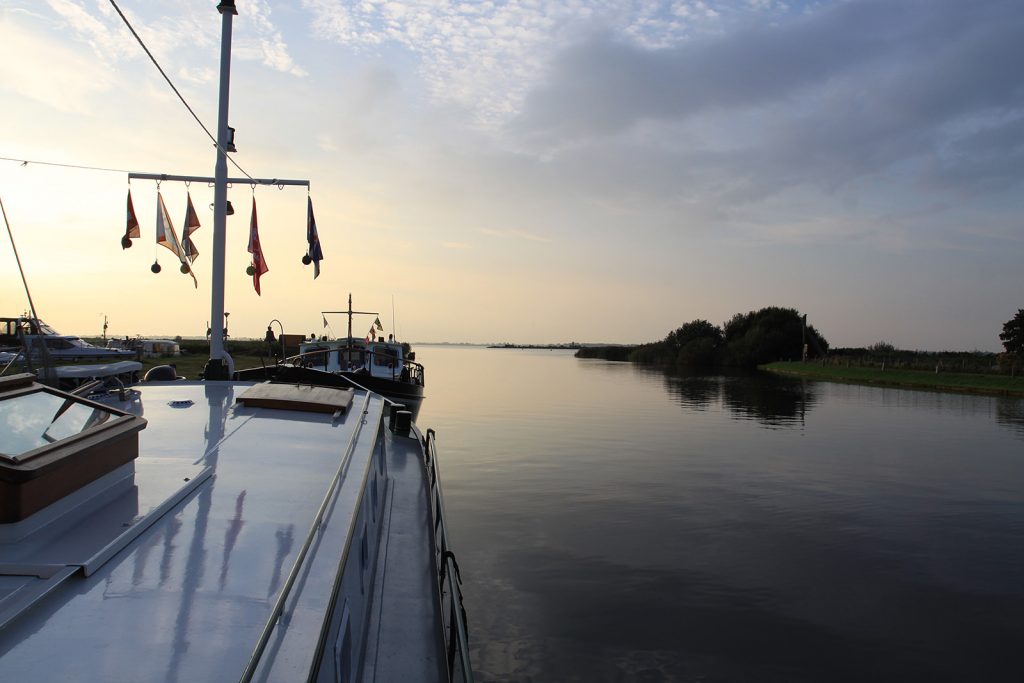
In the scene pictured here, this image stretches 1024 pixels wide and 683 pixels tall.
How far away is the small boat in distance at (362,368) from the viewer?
18.0 m

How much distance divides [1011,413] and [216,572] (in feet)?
115

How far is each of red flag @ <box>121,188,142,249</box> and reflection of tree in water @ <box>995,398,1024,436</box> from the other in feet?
86.1

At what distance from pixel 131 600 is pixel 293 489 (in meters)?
1.65

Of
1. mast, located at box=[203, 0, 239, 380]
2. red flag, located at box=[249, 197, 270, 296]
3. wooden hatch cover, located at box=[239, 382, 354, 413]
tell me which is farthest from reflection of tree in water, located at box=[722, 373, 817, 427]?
wooden hatch cover, located at box=[239, 382, 354, 413]

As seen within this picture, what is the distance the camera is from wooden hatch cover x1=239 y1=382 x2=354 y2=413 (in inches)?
257

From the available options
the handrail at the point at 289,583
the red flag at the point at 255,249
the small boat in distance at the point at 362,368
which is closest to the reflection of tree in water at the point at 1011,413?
the small boat in distance at the point at 362,368

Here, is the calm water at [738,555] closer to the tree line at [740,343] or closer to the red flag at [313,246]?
the red flag at [313,246]

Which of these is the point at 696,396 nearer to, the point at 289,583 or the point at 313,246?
the point at 313,246

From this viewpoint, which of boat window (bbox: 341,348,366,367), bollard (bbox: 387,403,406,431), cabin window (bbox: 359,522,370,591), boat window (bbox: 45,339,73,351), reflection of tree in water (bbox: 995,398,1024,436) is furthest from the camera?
boat window (bbox: 45,339,73,351)

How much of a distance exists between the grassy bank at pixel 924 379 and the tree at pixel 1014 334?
2370 cm

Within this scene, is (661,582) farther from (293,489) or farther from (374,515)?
(293,489)

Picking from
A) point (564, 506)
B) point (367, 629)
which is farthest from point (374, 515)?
point (564, 506)

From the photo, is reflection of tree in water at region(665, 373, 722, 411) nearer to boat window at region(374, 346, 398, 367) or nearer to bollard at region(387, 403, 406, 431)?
boat window at region(374, 346, 398, 367)

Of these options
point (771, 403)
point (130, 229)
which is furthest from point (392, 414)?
point (771, 403)
